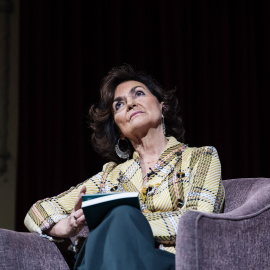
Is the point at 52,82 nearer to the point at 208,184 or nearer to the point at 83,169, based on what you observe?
the point at 83,169

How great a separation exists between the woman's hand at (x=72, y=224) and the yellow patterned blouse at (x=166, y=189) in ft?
0.09

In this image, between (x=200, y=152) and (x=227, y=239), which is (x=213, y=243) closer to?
(x=227, y=239)

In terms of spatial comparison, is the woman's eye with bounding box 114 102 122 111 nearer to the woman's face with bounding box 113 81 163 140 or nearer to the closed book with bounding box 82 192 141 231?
the woman's face with bounding box 113 81 163 140

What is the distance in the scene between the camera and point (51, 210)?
168cm

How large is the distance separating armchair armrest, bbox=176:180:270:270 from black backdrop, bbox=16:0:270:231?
46.9 inches

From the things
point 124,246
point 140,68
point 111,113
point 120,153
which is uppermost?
point 140,68

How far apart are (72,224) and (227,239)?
1.76 ft

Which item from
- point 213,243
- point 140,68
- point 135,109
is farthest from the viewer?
point 140,68

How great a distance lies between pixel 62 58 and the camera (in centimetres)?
270

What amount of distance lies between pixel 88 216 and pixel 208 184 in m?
0.41

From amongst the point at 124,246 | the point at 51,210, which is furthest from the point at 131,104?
the point at 124,246

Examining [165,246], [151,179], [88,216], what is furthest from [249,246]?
[151,179]

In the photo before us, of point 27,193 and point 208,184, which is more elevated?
point 208,184

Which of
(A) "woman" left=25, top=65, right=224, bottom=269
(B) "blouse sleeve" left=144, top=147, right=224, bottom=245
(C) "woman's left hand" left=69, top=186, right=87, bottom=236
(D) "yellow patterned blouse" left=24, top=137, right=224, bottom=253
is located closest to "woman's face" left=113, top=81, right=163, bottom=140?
(A) "woman" left=25, top=65, right=224, bottom=269
